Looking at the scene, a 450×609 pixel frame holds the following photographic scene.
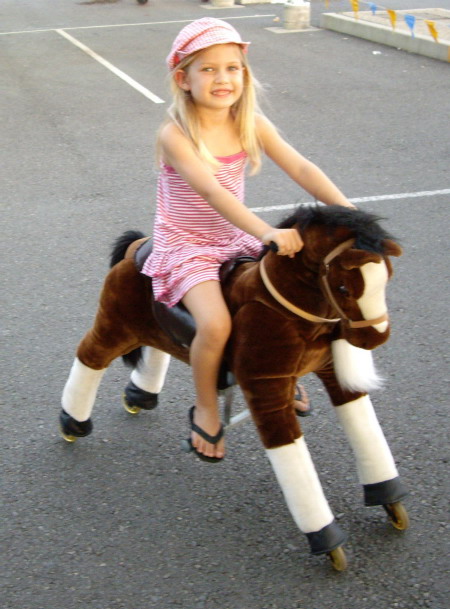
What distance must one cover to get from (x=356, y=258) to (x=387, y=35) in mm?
11146

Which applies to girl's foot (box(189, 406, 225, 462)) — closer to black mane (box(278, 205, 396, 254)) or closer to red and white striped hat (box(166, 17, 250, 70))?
black mane (box(278, 205, 396, 254))

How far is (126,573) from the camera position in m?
3.26

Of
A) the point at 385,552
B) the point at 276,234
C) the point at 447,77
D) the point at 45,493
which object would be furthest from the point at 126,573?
the point at 447,77

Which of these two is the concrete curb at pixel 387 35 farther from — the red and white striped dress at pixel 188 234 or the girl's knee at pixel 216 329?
the girl's knee at pixel 216 329

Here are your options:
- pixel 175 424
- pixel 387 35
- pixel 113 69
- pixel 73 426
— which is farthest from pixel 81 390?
pixel 387 35

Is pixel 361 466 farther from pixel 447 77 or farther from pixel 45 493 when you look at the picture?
pixel 447 77

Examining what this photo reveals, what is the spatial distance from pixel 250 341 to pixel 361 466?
71 cm

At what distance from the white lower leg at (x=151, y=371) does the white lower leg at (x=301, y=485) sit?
1075mm

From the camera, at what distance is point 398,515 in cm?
340

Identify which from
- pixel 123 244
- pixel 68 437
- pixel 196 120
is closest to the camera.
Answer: pixel 196 120

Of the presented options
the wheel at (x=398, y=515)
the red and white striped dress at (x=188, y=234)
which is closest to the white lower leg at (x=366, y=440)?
the wheel at (x=398, y=515)

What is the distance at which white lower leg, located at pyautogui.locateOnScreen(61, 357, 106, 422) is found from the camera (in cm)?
389

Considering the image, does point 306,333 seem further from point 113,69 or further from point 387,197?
point 113,69

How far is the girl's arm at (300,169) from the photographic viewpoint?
3.34m
